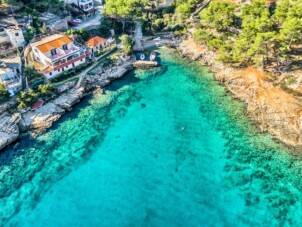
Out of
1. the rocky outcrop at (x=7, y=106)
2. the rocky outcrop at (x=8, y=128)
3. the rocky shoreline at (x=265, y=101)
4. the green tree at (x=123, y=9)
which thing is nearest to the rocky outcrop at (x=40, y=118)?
the rocky outcrop at (x=8, y=128)

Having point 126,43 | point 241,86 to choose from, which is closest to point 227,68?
point 241,86

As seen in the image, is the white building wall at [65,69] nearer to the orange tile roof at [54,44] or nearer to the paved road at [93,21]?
the orange tile roof at [54,44]

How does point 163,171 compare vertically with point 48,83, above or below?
below

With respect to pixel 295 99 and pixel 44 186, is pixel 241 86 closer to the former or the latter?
pixel 295 99

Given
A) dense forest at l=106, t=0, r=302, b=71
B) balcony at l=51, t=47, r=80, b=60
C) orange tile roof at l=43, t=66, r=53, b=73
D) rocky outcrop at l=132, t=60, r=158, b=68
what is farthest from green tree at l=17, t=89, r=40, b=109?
dense forest at l=106, t=0, r=302, b=71

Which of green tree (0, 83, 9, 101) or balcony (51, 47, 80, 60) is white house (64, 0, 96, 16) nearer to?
balcony (51, 47, 80, 60)

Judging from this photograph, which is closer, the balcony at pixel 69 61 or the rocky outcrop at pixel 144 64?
the balcony at pixel 69 61
